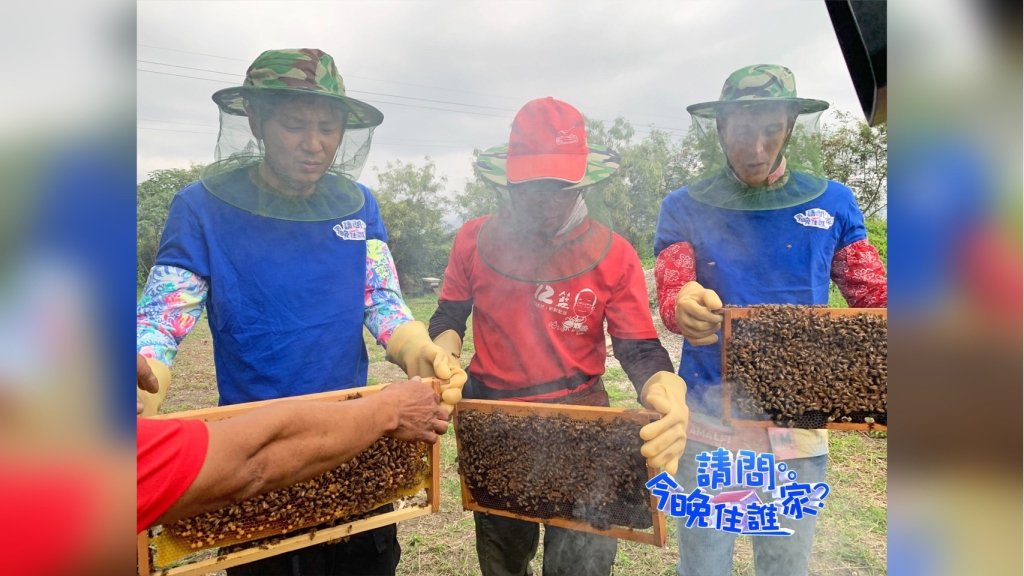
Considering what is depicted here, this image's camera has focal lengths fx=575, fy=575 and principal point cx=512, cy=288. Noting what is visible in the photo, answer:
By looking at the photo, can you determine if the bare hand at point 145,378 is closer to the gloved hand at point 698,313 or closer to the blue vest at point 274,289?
the blue vest at point 274,289

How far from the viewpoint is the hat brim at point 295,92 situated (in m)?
2.26

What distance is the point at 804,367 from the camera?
2473mm

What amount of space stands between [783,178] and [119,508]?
268 centimetres

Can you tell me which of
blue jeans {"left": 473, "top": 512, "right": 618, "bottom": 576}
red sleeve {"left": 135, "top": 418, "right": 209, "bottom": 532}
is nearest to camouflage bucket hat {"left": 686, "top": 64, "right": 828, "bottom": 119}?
blue jeans {"left": 473, "top": 512, "right": 618, "bottom": 576}

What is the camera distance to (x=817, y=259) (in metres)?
2.62

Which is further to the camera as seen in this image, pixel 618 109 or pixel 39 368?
pixel 618 109

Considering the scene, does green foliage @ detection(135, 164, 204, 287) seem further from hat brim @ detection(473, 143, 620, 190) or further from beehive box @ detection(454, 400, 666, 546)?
beehive box @ detection(454, 400, 666, 546)

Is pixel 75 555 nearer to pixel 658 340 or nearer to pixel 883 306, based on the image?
pixel 658 340

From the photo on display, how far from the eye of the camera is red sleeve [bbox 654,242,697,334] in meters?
2.70

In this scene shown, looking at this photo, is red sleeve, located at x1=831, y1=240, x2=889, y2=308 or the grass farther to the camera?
the grass

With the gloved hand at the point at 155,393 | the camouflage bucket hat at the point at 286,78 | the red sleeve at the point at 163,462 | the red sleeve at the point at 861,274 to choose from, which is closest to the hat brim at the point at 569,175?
the camouflage bucket hat at the point at 286,78

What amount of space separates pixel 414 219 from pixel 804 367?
6.11ft

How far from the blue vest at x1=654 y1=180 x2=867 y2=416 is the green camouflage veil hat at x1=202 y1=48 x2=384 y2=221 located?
1.47 meters

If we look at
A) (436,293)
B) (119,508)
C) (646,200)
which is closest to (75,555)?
(119,508)
